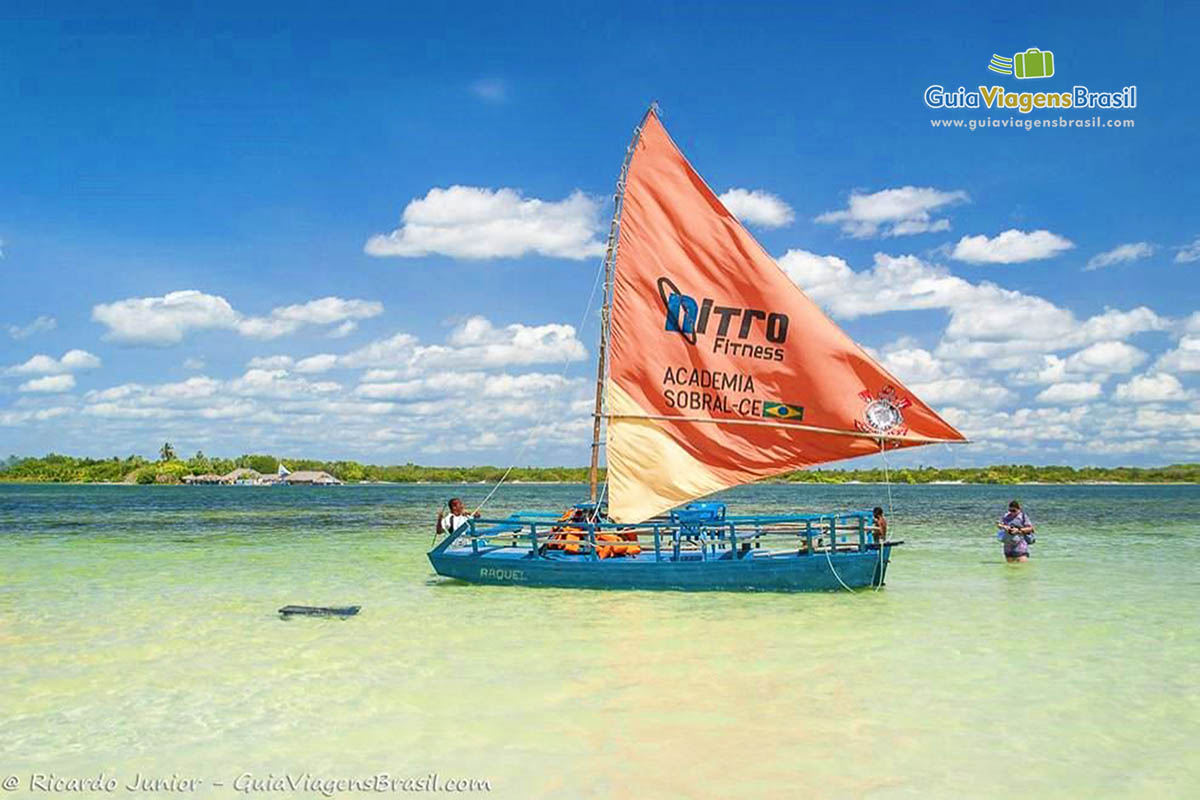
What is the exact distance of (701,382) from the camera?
1919cm

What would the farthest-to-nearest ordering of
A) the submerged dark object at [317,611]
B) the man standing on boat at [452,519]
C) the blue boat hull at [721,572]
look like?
the man standing on boat at [452,519]
the blue boat hull at [721,572]
the submerged dark object at [317,611]

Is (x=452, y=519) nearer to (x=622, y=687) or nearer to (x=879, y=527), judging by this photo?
(x=879, y=527)

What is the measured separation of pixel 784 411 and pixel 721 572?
3564 millimetres

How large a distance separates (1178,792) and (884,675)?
4.43m

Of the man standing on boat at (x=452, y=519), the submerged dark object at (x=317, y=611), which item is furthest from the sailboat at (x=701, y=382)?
the submerged dark object at (x=317, y=611)

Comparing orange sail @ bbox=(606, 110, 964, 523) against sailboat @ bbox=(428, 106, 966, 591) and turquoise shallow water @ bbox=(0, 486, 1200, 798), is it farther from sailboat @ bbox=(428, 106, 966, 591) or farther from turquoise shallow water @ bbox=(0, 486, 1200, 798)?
turquoise shallow water @ bbox=(0, 486, 1200, 798)

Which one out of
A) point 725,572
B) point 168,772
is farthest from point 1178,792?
point 725,572

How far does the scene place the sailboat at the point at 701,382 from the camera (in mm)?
18797

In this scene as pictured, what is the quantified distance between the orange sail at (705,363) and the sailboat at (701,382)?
26 millimetres

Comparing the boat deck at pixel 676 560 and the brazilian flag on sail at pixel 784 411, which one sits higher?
the brazilian flag on sail at pixel 784 411

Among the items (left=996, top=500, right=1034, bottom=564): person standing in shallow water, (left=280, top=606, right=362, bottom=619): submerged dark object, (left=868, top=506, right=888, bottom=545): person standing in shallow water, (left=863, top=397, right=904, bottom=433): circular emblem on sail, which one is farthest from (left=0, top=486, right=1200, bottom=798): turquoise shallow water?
(left=863, top=397, right=904, bottom=433): circular emblem on sail

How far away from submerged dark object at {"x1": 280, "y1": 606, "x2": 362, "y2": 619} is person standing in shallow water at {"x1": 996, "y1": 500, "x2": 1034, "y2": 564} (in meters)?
17.8

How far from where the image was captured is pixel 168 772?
8891 millimetres

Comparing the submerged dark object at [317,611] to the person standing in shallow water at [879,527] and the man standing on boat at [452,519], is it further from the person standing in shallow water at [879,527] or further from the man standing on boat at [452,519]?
the person standing in shallow water at [879,527]
